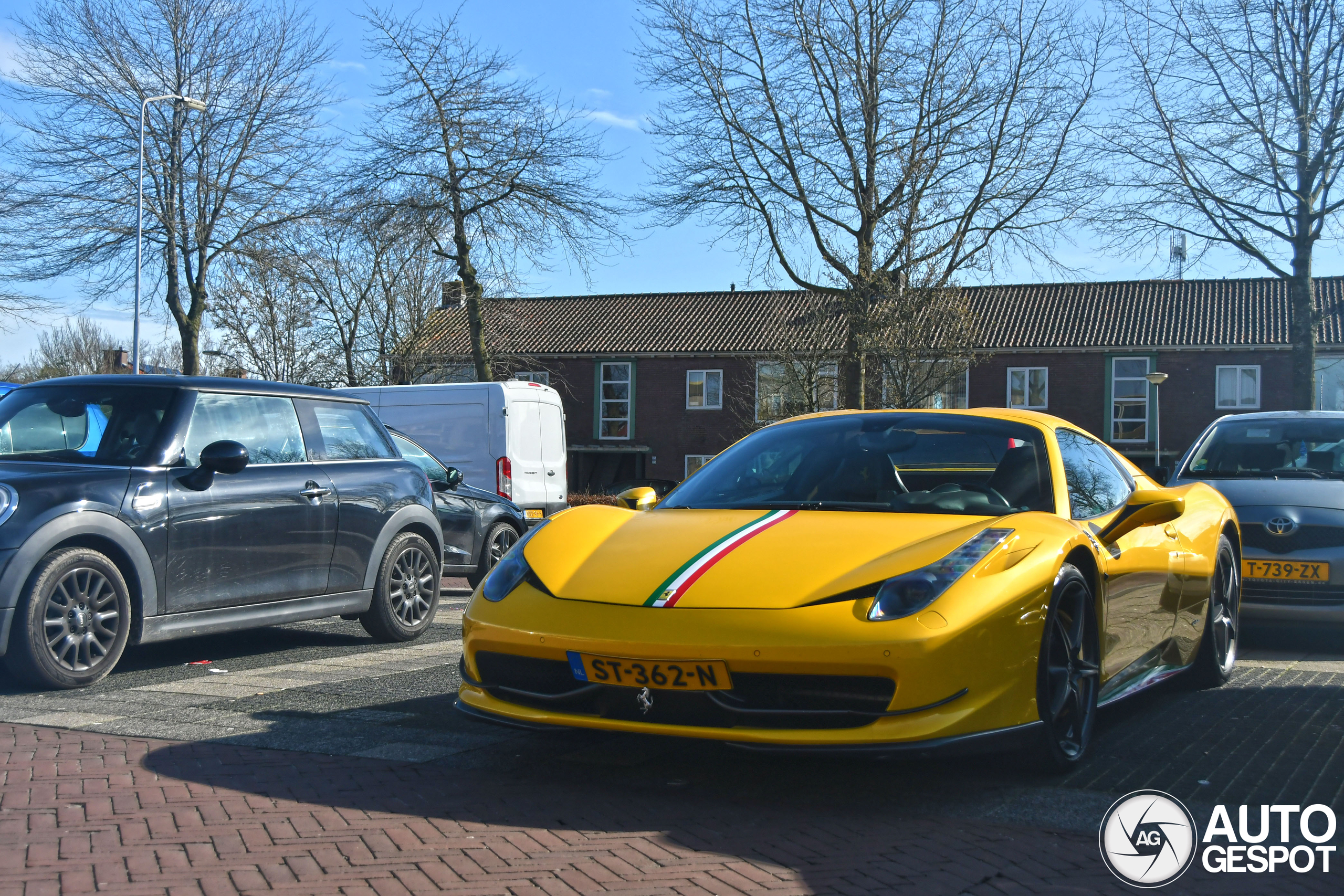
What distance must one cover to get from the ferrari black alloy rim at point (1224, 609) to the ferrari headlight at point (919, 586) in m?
2.72

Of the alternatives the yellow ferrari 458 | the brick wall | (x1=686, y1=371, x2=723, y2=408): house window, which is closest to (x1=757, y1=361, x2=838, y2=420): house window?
the brick wall

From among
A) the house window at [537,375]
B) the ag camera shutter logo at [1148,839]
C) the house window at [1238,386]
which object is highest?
the house window at [537,375]

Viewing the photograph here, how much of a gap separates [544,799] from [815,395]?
2468cm

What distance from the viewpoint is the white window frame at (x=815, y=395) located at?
1052 inches

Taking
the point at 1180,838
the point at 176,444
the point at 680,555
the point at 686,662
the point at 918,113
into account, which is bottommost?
the point at 1180,838

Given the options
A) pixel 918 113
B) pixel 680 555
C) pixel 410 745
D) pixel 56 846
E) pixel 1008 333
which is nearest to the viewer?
pixel 56 846

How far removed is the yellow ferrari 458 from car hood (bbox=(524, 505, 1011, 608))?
0.01m

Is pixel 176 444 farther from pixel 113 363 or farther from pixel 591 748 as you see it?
pixel 113 363

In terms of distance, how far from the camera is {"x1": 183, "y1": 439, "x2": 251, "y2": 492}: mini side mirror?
6.27 metres

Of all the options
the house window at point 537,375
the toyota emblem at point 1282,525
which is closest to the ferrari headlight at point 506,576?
the toyota emblem at point 1282,525

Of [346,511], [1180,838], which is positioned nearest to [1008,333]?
[346,511]

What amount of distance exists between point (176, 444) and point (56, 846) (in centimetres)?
333

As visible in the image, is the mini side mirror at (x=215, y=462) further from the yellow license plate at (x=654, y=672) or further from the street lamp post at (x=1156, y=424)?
the street lamp post at (x=1156, y=424)

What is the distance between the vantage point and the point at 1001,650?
3799 mm
